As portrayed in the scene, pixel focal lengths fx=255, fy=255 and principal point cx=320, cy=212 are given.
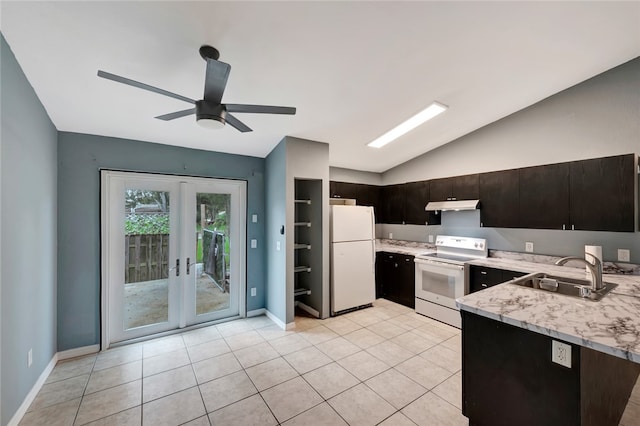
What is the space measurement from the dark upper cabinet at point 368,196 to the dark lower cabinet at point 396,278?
1.04 m

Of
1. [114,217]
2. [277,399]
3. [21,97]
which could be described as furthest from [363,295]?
[21,97]

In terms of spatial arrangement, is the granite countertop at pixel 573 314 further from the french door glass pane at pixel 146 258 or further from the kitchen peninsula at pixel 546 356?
the french door glass pane at pixel 146 258

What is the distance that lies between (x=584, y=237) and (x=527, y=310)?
2371mm

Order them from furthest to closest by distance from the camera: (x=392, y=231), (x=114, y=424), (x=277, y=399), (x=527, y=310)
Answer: (x=392, y=231)
(x=277, y=399)
(x=114, y=424)
(x=527, y=310)

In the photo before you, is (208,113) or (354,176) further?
(354,176)

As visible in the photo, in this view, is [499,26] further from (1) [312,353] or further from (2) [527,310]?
(1) [312,353]

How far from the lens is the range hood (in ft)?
12.5

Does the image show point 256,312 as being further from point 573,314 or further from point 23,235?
point 573,314

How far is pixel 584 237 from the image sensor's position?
10.2 ft

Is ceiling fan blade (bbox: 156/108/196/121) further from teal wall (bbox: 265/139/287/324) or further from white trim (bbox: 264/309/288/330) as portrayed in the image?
white trim (bbox: 264/309/288/330)

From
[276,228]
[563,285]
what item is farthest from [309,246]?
[563,285]

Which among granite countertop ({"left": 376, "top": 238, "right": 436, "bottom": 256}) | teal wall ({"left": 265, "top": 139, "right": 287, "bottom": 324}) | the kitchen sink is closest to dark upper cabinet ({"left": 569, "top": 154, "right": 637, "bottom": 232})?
the kitchen sink

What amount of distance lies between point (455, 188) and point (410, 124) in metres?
1.40

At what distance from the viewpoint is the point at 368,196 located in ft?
17.2
